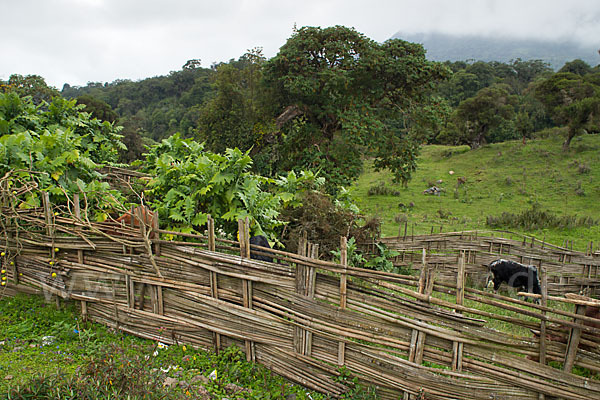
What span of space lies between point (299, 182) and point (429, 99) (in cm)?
701

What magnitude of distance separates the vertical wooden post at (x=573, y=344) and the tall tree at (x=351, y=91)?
7.99 meters

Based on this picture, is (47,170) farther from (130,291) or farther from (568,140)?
(568,140)

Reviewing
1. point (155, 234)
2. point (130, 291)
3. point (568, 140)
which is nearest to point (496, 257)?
point (155, 234)

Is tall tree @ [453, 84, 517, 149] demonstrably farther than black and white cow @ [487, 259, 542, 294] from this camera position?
Yes

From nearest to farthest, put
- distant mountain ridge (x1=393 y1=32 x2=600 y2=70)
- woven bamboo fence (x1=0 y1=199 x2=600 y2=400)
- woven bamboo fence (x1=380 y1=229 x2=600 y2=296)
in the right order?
woven bamboo fence (x1=0 y1=199 x2=600 y2=400) < woven bamboo fence (x1=380 y1=229 x2=600 y2=296) < distant mountain ridge (x1=393 y1=32 x2=600 y2=70)

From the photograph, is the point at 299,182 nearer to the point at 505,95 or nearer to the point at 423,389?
the point at 423,389

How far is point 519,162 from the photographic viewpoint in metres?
24.1

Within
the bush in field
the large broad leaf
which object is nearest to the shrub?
the bush in field

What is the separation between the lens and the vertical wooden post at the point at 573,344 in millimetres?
3455

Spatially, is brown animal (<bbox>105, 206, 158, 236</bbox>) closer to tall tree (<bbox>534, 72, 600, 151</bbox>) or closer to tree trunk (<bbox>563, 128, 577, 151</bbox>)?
tall tree (<bbox>534, 72, 600, 151</bbox>)

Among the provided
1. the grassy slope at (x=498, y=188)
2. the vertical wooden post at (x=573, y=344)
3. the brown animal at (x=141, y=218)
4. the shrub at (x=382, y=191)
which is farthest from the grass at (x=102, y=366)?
the shrub at (x=382, y=191)

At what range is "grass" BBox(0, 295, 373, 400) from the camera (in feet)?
11.0

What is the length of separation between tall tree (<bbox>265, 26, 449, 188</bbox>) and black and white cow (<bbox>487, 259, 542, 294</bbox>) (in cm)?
434

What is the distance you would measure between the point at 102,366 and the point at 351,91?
10.3m
